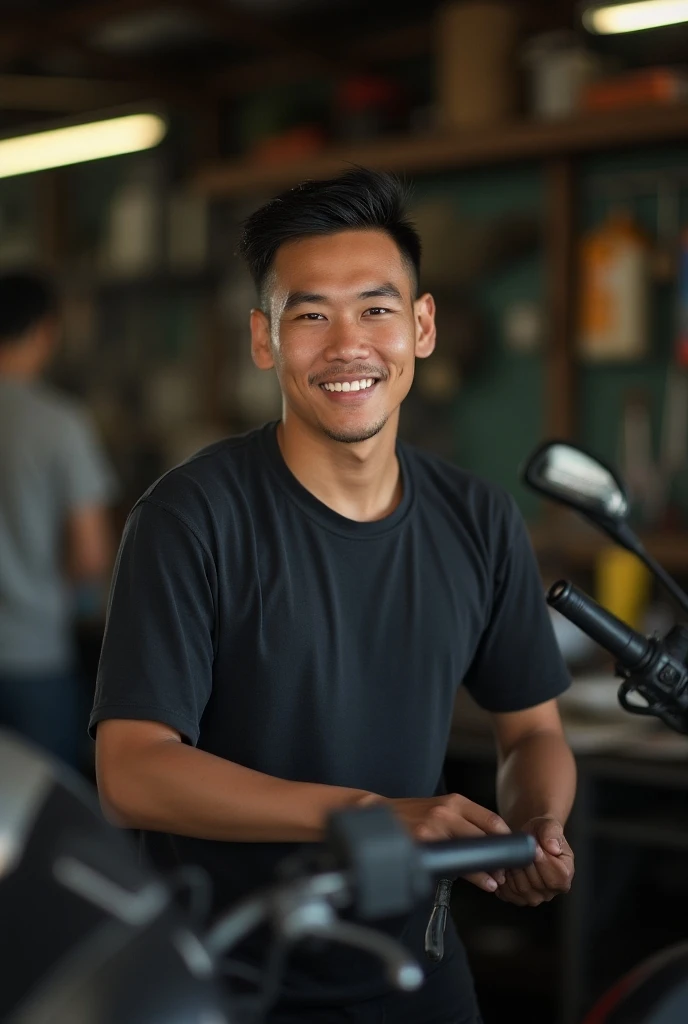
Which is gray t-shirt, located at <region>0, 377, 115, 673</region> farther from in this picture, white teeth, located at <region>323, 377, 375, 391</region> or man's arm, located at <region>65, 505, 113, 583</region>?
white teeth, located at <region>323, 377, 375, 391</region>

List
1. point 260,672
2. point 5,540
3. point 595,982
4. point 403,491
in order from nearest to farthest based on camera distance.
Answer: point 260,672 → point 403,491 → point 595,982 → point 5,540

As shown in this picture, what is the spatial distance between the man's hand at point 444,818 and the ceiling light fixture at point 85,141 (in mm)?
3505

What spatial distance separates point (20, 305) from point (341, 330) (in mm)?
2009

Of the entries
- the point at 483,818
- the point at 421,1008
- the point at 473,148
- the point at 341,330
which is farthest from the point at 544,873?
the point at 473,148

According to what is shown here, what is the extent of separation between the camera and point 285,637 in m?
1.42

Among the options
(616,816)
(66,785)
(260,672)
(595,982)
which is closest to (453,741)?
(616,816)

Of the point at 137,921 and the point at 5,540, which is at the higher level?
the point at 137,921

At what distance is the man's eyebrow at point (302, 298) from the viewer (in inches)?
58.2

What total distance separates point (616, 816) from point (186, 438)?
8.09 ft

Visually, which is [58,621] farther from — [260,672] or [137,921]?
[137,921]

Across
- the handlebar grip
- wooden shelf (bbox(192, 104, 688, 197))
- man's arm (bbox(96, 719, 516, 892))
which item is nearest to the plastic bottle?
wooden shelf (bbox(192, 104, 688, 197))

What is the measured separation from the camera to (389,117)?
3936mm

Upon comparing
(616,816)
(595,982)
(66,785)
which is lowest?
(595,982)

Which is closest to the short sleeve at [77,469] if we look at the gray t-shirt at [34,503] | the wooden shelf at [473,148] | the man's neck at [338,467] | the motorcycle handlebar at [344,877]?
the gray t-shirt at [34,503]
